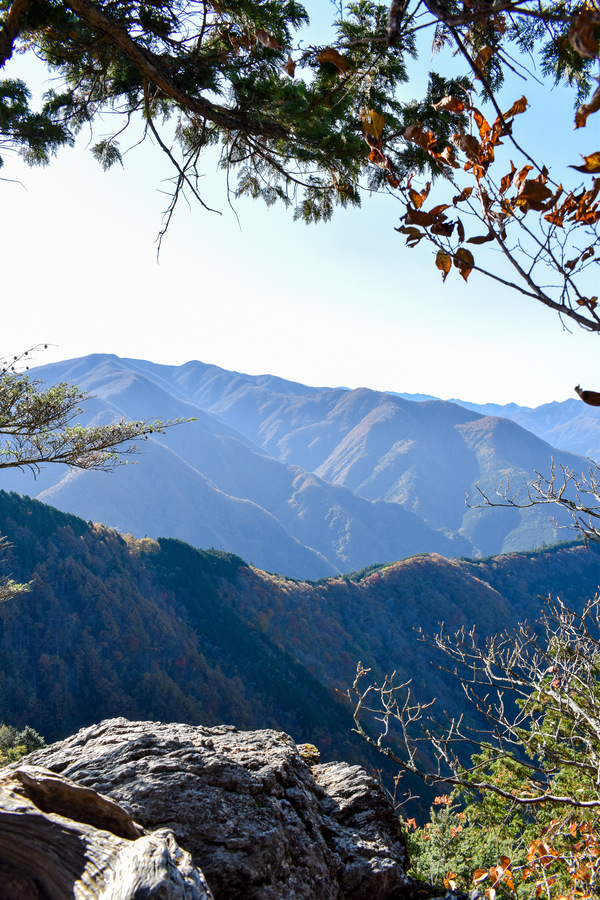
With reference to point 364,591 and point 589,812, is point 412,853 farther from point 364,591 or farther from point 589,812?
point 364,591

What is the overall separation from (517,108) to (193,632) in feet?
173

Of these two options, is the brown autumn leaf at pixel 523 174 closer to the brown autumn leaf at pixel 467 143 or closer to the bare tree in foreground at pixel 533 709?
the brown autumn leaf at pixel 467 143

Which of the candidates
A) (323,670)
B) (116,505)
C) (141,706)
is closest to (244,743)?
(141,706)

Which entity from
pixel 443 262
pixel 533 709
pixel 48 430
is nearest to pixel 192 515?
pixel 48 430

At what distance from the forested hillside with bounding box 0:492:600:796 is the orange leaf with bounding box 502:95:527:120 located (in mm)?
30317

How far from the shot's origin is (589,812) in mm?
5664

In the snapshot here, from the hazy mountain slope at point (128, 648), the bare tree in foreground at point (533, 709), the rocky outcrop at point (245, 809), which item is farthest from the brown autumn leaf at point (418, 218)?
the hazy mountain slope at point (128, 648)

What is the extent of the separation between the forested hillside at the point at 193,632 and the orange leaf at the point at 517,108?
3032 cm

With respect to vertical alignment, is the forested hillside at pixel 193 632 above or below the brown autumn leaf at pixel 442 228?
below

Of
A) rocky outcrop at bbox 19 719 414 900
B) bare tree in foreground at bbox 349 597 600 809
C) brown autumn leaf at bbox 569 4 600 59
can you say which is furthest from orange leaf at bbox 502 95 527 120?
rocky outcrop at bbox 19 719 414 900

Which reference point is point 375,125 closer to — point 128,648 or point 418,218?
point 418,218

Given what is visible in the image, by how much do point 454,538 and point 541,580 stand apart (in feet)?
397

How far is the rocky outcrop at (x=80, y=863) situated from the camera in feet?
5.49

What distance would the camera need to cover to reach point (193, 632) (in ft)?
162
